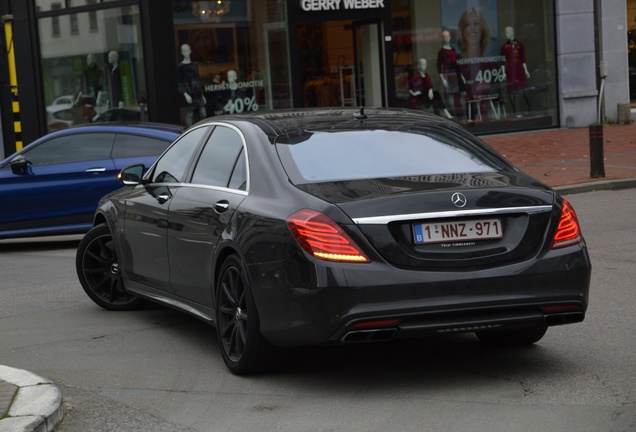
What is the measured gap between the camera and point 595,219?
13500 millimetres

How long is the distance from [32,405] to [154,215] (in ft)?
7.97

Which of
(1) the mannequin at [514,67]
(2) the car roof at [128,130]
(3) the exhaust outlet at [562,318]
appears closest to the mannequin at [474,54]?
(1) the mannequin at [514,67]

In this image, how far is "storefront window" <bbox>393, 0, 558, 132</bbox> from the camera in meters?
26.4

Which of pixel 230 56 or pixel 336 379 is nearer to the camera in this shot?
pixel 336 379

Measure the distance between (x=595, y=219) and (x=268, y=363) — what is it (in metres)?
7.74

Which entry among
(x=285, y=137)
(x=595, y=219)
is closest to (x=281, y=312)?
(x=285, y=137)

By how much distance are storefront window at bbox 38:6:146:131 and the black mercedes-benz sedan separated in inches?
663

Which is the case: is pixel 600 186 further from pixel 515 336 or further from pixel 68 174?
pixel 515 336

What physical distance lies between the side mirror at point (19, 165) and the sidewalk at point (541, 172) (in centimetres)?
712

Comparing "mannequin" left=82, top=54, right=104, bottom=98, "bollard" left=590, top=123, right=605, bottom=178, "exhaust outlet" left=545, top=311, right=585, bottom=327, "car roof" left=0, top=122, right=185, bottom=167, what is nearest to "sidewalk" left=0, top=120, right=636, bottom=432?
"bollard" left=590, top=123, right=605, bottom=178

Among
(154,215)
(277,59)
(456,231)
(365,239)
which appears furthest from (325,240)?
(277,59)

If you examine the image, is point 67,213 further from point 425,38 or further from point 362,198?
point 425,38

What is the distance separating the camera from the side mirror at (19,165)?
13923 millimetres

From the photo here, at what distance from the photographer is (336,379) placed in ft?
21.5
